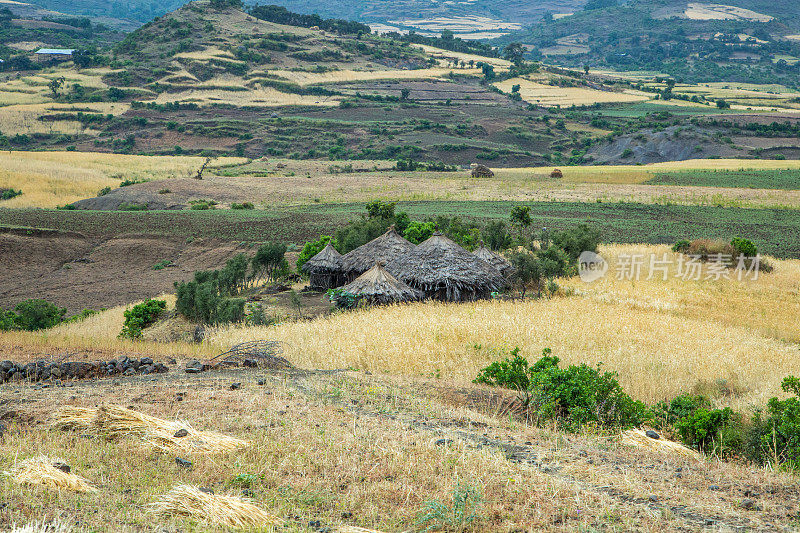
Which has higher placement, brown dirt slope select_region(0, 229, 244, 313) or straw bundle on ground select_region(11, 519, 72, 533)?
straw bundle on ground select_region(11, 519, 72, 533)

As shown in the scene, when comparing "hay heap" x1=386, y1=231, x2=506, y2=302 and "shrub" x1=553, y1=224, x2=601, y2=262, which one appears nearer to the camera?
"hay heap" x1=386, y1=231, x2=506, y2=302

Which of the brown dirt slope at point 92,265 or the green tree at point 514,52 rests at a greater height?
the green tree at point 514,52

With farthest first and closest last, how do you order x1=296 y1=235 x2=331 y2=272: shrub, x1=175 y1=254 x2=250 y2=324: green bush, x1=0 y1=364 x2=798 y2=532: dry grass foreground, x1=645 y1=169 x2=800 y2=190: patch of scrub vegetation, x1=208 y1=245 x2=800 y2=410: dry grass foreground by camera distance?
x1=645 y1=169 x2=800 y2=190: patch of scrub vegetation
x1=296 y1=235 x2=331 y2=272: shrub
x1=175 y1=254 x2=250 y2=324: green bush
x1=208 y1=245 x2=800 y2=410: dry grass foreground
x1=0 y1=364 x2=798 y2=532: dry grass foreground

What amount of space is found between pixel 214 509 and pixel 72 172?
65.5 meters

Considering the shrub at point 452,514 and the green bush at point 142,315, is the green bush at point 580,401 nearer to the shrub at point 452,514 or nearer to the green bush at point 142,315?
the shrub at point 452,514

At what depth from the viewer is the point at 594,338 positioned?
51.0 feet

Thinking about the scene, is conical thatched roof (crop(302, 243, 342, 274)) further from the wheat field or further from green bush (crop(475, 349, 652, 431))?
the wheat field

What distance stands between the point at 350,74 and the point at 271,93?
2135 cm

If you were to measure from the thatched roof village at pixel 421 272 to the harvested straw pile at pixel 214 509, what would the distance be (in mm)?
15555

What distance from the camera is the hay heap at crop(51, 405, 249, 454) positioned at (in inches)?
280

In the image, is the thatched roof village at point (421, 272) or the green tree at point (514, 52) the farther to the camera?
the green tree at point (514, 52)

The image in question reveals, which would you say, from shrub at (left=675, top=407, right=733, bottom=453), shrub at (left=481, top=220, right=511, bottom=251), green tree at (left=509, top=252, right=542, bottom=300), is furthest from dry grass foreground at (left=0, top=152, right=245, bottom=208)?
shrub at (left=675, top=407, right=733, bottom=453)

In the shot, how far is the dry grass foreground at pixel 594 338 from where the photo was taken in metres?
12.9

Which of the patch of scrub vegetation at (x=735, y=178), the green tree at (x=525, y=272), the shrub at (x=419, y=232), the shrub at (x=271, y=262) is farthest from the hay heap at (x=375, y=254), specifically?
the patch of scrub vegetation at (x=735, y=178)
